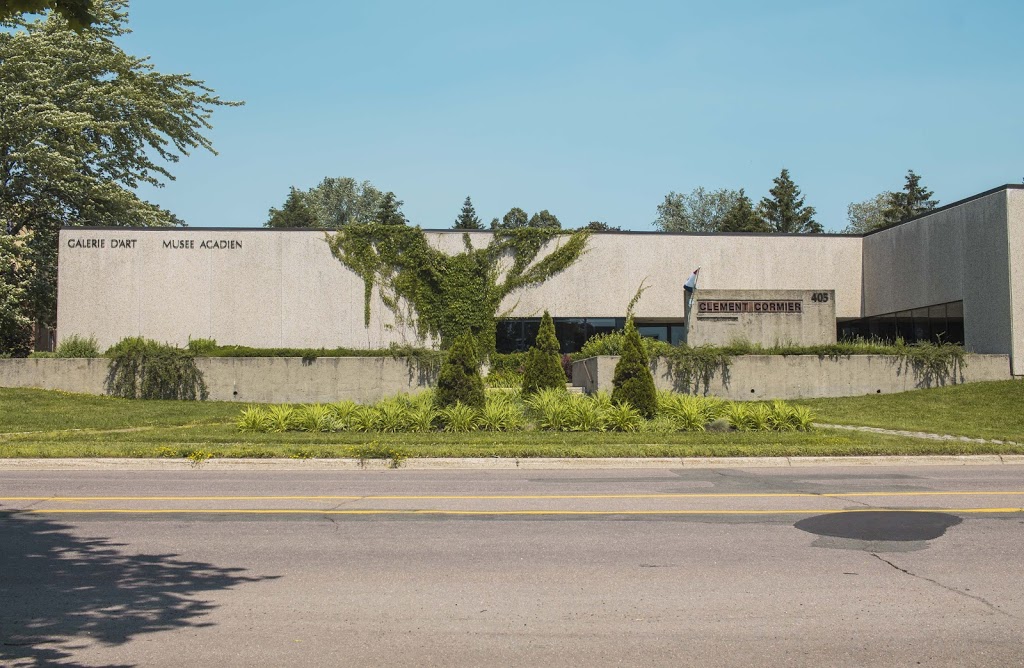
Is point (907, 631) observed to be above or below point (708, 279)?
below

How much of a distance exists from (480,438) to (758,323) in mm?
13880

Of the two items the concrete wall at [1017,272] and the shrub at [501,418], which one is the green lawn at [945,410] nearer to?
the concrete wall at [1017,272]

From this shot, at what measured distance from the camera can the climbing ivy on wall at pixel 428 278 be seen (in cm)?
3484

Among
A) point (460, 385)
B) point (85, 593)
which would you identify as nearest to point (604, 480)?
point (460, 385)

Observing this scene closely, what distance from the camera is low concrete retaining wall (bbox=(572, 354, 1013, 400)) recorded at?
2678 cm

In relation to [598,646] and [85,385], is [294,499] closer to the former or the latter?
[598,646]

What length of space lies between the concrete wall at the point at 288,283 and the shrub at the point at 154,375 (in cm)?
480

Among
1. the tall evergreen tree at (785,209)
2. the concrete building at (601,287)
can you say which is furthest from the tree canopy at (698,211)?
the concrete building at (601,287)

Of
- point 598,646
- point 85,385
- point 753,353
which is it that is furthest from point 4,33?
point 598,646

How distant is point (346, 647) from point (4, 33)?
40132mm

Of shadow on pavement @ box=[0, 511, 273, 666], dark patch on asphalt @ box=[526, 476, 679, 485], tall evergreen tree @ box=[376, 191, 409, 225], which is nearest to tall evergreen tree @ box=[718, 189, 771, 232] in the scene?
tall evergreen tree @ box=[376, 191, 409, 225]

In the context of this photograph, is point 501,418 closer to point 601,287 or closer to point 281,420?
point 281,420

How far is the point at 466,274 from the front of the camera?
116 ft

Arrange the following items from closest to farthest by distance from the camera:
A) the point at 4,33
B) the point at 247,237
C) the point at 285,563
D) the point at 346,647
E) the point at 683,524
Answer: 1. the point at 346,647
2. the point at 285,563
3. the point at 683,524
4. the point at 247,237
5. the point at 4,33
